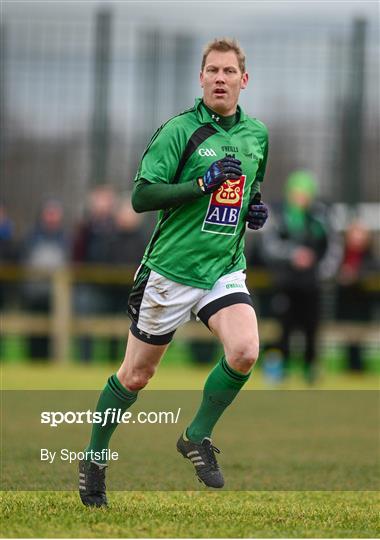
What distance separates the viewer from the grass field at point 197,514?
5.50 m

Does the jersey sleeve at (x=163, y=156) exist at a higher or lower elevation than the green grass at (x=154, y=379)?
higher

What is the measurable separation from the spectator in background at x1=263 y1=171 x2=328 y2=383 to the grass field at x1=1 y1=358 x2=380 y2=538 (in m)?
7.70

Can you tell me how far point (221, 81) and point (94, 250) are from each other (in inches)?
444

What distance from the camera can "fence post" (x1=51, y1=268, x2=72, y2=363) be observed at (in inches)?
676

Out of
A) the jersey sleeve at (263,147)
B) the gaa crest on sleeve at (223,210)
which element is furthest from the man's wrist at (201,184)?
the jersey sleeve at (263,147)

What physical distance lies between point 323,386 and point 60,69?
8.09 m

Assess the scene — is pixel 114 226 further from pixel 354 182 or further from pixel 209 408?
pixel 209 408

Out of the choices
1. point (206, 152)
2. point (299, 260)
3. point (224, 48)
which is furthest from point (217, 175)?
point (299, 260)

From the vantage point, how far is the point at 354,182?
19.7 m

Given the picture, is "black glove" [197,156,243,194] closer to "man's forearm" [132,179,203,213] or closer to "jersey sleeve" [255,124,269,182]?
"man's forearm" [132,179,203,213]

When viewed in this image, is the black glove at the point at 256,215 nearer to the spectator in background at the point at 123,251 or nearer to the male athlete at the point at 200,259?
the male athlete at the point at 200,259

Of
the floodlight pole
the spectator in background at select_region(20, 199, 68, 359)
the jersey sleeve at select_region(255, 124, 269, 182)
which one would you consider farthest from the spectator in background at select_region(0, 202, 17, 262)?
the jersey sleeve at select_region(255, 124, 269, 182)

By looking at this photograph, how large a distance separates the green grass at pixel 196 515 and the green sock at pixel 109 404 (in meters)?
0.31

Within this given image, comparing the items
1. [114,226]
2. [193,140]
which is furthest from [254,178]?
[114,226]
